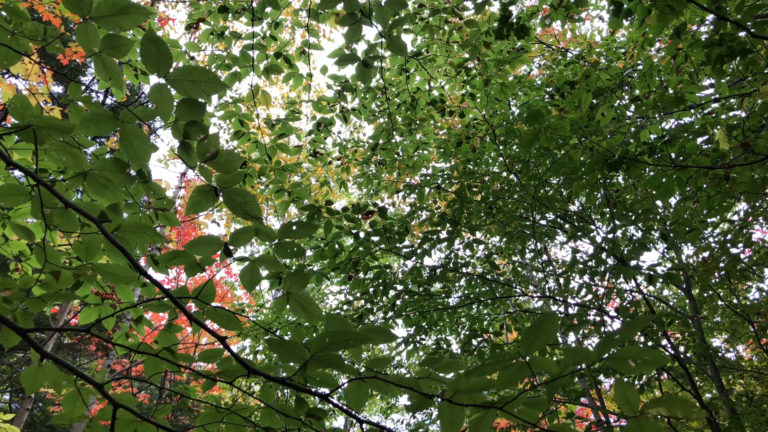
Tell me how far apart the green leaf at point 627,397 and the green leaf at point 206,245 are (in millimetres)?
849

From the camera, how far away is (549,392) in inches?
28.7

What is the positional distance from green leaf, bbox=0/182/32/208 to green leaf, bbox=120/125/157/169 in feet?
1.37

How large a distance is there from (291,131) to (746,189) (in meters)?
2.72

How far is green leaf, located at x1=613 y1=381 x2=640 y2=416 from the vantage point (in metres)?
0.67

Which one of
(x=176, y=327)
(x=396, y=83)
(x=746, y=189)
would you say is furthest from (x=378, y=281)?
(x=746, y=189)

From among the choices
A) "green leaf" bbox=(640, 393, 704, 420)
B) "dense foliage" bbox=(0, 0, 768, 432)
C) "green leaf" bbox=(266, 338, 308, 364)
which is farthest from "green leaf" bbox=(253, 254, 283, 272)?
"green leaf" bbox=(640, 393, 704, 420)

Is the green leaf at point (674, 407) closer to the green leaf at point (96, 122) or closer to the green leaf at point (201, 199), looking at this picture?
the green leaf at point (201, 199)

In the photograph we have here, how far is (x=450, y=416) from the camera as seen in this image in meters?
0.78

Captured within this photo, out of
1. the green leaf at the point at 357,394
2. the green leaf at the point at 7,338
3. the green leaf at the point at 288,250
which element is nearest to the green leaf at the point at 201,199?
the green leaf at the point at 288,250

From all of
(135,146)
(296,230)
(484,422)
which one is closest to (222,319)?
(296,230)

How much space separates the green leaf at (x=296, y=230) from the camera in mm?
917

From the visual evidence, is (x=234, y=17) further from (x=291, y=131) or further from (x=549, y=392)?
(x=549, y=392)

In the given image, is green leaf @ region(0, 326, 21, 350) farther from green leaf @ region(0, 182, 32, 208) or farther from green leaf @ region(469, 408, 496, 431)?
green leaf @ region(469, 408, 496, 431)

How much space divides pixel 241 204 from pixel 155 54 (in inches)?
12.7
